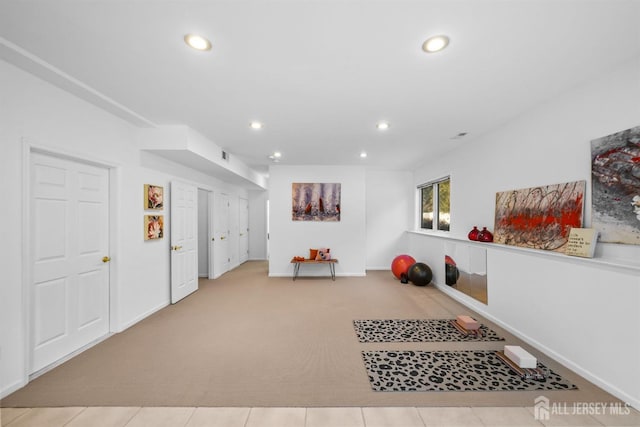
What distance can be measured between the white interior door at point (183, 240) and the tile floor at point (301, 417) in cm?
238

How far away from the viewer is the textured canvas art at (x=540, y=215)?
8.21ft

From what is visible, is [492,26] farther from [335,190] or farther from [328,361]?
[335,190]

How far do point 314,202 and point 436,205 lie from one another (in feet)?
9.47

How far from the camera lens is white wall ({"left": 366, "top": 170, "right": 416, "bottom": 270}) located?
684cm

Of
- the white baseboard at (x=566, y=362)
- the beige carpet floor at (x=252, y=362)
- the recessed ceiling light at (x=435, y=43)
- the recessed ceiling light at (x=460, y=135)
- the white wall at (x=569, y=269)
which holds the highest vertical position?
the recessed ceiling light at (x=435, y=43)

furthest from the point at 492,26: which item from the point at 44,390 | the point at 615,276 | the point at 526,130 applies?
the point at 44,390

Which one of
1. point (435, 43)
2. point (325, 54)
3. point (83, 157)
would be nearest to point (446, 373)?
point (435, 43)

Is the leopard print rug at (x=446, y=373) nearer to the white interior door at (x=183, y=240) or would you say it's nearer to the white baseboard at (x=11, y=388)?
the white baseboard at (x=11, y=388)

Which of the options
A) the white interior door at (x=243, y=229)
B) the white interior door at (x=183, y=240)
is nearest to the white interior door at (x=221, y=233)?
the white interior door at (x=243, y=229)

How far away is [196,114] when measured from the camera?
10.3ft

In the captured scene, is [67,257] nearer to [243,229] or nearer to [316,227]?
[316,227]

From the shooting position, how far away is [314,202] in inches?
241

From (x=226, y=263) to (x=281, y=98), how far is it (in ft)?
17.0

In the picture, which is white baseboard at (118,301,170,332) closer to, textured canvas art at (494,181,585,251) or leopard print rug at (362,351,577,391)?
leopard print rug at (362,351,577,391)
